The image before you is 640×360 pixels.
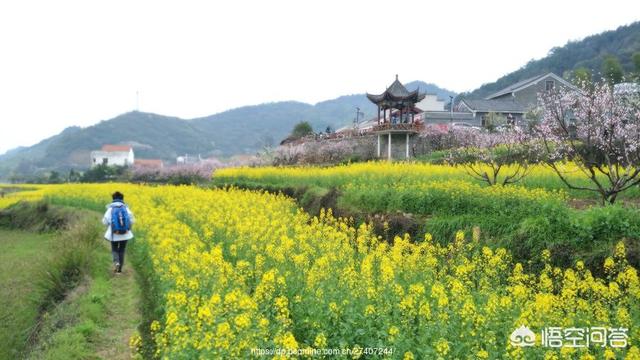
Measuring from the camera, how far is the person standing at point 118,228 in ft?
39.4

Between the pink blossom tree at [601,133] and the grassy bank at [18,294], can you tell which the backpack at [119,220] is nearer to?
the grassy bank at [18,294]

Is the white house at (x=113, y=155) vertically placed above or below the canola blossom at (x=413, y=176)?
above

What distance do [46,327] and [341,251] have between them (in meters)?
5.32

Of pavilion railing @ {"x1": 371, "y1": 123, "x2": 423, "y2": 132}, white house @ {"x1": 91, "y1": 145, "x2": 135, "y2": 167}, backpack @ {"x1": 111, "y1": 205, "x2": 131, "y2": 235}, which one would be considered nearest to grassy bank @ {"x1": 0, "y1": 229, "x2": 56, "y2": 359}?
backpack @ {"x1": 111, "y1": 205, "x2": 131, "y2": 235}

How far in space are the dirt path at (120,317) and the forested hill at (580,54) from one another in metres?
65.9

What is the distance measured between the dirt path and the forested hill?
65.9 meters

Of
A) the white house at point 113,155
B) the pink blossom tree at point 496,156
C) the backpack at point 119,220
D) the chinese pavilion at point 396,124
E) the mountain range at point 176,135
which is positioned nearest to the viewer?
the backpack at point 119,220

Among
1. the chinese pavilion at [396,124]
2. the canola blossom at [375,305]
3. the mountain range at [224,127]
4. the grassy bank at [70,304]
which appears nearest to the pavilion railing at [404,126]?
the chinese pavilion at [396,124]

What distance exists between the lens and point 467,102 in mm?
46844

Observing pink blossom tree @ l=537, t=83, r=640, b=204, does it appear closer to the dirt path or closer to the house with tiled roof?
the dirt path

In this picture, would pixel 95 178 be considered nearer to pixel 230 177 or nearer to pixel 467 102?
pixel 230 177

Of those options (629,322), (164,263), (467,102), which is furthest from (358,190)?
(467,102)

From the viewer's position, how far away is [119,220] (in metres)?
12.0

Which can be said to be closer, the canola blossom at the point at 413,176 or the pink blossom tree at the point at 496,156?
the canola blossom at the point at 413,176
